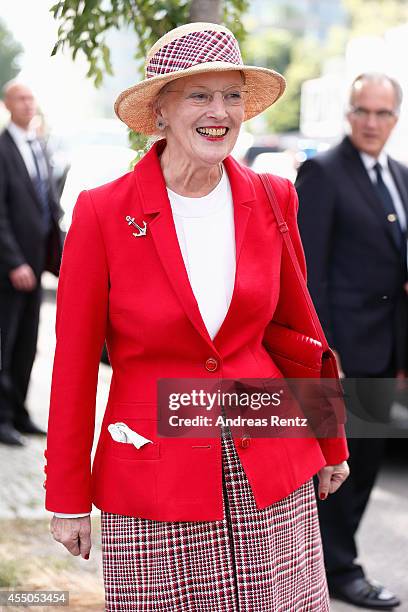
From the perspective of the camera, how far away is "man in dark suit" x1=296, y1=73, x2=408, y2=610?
454 centimetres

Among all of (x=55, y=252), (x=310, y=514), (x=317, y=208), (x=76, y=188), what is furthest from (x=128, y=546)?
(x=76, y=188)

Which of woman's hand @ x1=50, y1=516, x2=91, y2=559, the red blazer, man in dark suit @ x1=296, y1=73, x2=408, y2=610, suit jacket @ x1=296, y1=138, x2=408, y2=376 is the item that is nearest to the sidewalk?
man in dark suit @ x1=296, y1=73, x2=408, y2=610

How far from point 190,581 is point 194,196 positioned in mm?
1021

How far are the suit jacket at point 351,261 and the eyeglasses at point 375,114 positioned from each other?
0.44ft

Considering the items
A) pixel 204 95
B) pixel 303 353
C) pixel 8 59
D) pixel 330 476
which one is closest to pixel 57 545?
pixel 330 476

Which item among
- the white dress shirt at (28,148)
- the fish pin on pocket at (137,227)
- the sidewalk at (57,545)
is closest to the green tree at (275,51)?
the white dress shirt at (28,148)

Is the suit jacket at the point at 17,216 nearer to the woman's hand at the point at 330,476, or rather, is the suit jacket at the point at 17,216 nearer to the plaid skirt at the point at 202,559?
the woman's hand at the point at 330,476

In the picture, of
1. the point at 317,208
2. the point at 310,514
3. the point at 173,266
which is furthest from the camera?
the point at 317,208

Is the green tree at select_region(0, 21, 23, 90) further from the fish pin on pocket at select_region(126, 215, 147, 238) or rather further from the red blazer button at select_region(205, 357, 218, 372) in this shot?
the red blazer button at select_region(205, 357, 218, 372)

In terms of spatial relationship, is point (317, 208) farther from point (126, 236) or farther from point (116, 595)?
point (116, 595)

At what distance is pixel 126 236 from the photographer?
2752mm

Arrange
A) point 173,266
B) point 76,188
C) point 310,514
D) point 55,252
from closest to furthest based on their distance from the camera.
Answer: point 173,266, point 310,514, point 55,252, point 76,188

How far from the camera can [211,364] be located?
274 cm

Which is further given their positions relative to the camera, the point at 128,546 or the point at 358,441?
the point at 358,441
